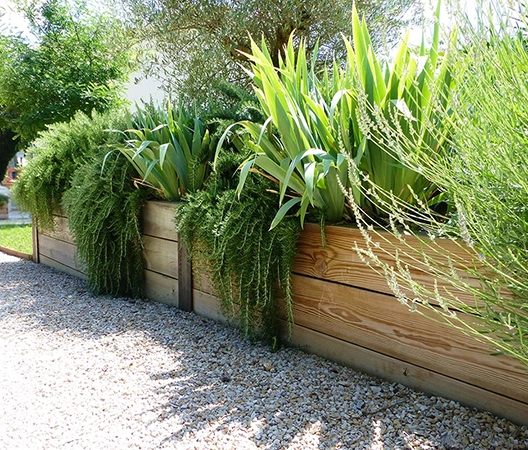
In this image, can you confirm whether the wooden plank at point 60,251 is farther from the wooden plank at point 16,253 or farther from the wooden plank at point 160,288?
the wooden plank at point 160,288

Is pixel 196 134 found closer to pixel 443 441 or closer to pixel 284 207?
pixel 284 207

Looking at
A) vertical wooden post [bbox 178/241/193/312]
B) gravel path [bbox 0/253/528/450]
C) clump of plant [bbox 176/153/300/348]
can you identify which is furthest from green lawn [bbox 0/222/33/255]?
clump of plant [bbox 176/153/300/348]

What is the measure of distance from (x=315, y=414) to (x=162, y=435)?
0.49 m

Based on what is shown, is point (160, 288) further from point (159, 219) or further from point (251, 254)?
point (251, 254)

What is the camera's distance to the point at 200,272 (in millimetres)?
2664

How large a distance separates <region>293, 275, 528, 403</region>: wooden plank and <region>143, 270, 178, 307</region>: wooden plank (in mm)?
1042

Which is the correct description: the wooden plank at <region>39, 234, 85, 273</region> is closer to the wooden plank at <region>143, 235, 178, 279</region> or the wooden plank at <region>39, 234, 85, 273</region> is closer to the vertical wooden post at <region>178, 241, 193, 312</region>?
the wooden plank at <region>143, 235, 178, 279</region>

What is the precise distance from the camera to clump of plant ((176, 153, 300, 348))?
2.14m

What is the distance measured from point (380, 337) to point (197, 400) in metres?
0.70

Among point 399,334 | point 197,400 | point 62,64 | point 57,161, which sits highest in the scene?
point 62,64

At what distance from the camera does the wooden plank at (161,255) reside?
3.01 m

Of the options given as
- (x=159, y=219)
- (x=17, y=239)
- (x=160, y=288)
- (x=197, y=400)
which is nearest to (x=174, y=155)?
(x=159, y=219)

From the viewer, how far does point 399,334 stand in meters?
1.83

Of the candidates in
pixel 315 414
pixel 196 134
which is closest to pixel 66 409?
pixel 315 414
